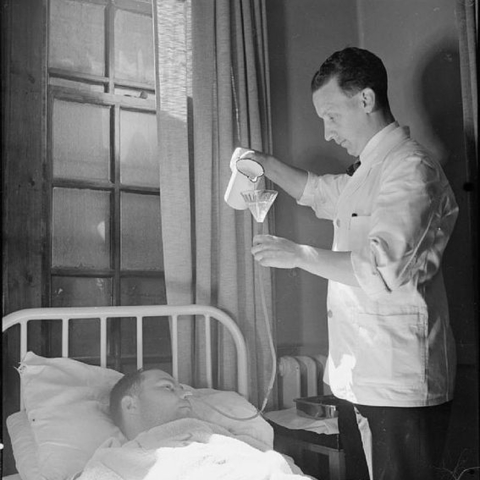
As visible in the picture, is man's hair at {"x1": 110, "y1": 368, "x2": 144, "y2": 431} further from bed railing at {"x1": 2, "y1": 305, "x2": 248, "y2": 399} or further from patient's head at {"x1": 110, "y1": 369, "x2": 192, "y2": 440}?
bed railing at {"x1": 2, "y1": 305, "x2": 248, "y2": 399}

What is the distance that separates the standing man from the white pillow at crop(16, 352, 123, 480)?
0.58 metres

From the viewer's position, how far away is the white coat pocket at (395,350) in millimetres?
1359

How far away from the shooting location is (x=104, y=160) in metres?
1.90

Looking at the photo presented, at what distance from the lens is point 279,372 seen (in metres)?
2.00

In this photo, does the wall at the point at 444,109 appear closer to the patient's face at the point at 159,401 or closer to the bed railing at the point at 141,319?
the bed railing at the point at 141,319

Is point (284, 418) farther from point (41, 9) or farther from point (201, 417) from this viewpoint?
point (41, 9)

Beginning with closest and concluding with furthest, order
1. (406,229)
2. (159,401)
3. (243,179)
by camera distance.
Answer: (406,229) → (159,401) → (243,179)

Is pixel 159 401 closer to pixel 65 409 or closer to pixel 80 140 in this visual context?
pixel 65 409

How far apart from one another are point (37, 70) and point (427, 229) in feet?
3.83

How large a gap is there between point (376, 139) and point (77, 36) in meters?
0.97

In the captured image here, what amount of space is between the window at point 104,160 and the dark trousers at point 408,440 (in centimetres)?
77

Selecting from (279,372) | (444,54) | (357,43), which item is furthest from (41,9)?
(279,372)

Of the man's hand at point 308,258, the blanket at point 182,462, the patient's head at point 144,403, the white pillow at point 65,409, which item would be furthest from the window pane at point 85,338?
the man's hand at point 308,258

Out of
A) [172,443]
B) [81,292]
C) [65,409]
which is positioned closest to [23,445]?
[65,409]
